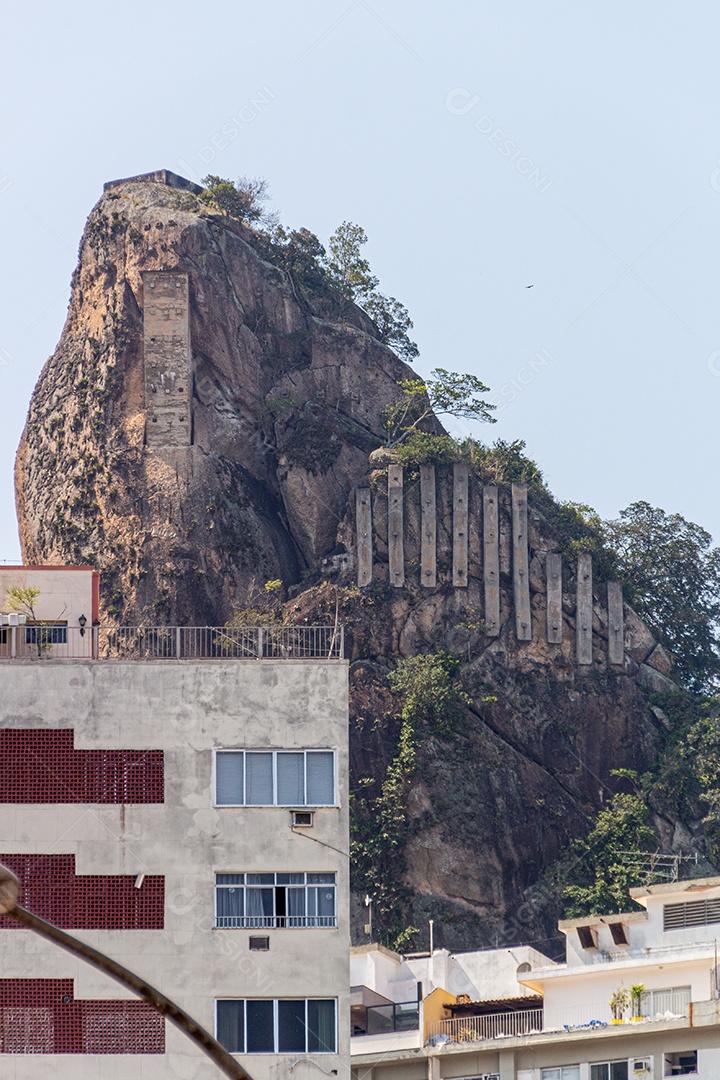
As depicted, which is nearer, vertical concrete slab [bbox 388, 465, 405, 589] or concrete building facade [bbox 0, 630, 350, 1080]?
concrete building facade [bbox 0, 630, 350, 1080]

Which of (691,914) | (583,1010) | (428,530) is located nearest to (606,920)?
(691,914)

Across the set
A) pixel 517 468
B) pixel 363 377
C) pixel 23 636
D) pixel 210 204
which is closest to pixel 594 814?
pixel 517 468

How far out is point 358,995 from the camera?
53688 mm

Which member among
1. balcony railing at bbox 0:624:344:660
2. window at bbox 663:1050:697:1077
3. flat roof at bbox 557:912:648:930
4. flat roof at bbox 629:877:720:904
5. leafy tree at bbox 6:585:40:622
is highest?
leafy tree at bbox 6:585:40:622

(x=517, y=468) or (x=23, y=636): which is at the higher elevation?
(x=517, y=468)

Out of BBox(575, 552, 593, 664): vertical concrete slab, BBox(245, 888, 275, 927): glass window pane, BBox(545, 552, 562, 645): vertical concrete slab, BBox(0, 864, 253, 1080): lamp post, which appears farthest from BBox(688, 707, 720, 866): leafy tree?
BBox(0, 864, 253, 1080): lamp post

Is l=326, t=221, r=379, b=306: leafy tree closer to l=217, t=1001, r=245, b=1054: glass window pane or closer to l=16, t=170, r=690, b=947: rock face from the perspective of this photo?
l=16, t=170, r=690, b=947: rock face

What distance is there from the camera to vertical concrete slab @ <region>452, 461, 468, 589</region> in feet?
293

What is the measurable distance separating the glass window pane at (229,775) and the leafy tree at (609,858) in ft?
136

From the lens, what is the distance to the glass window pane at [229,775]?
40250 millimetres

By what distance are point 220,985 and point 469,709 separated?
162 ft

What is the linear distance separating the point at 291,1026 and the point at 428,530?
52.1m

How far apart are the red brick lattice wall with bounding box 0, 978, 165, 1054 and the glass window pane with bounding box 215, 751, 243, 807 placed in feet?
13.7

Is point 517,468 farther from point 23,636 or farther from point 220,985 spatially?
point 220,985
